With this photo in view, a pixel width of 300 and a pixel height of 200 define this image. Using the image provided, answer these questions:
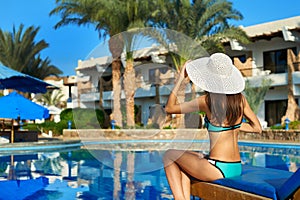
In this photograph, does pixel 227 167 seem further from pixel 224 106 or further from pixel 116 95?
pixel 116 95

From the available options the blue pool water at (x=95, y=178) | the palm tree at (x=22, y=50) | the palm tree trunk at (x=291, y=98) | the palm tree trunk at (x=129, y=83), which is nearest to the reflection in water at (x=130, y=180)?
the blue pool water at (x=95, y=178)

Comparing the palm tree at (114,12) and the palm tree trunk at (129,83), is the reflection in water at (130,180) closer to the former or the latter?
the palm tree trunk at (129,83)

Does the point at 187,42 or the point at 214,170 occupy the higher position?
the point at 187,42

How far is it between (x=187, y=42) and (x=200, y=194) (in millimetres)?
1419

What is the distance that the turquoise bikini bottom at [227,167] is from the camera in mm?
3266

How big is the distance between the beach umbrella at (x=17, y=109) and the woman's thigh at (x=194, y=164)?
414 inches

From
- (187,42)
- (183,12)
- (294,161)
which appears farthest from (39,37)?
(187,42)

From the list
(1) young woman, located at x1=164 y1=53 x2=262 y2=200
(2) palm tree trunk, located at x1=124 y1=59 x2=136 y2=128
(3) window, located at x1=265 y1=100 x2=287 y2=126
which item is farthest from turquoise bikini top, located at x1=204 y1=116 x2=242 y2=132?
(3) window, located at x1=265 y1=100 x2=287 y2=126

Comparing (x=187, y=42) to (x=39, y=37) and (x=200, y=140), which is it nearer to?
(x=200, y=140)

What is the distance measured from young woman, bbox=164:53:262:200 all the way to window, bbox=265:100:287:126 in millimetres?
19925

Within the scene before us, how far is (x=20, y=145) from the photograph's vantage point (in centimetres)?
1345

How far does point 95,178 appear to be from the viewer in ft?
24.7

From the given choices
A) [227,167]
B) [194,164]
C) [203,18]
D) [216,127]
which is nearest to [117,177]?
[194,164]

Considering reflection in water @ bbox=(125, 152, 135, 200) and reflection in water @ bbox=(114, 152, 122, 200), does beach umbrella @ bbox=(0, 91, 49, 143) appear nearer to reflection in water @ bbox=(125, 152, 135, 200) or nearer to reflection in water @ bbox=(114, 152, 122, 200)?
reflection in water @ bbox=(114, 152, 122, 200)
